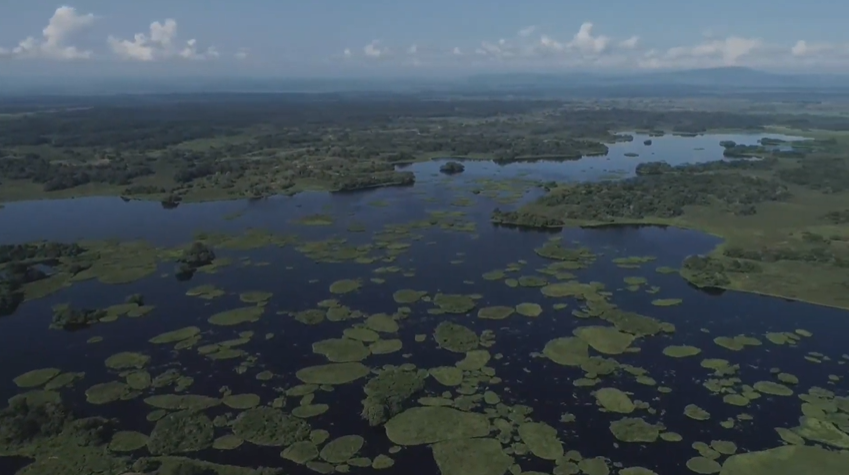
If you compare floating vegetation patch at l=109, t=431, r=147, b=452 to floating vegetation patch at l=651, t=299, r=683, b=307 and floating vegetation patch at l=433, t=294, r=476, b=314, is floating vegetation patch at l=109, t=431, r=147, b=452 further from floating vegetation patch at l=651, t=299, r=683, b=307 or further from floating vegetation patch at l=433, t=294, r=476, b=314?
floating vegetation patch at l=651, t=299, r=683, b=307

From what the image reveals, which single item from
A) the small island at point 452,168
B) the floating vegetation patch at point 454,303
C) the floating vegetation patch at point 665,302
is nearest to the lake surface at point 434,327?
the floating vegetation patch at point 665,302

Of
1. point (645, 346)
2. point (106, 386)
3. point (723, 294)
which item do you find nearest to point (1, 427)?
point (106, 386)

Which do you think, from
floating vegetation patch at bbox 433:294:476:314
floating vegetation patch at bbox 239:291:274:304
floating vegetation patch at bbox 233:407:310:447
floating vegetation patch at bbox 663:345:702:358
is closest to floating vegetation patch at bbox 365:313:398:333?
floating vegetation patch at bbox 433:294:476:314

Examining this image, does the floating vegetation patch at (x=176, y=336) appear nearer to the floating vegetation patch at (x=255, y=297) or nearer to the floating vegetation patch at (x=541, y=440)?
the floating vegetation patch at (x=255, y=297)

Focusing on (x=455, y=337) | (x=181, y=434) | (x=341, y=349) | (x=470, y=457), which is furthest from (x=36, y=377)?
(x=470, y=457)

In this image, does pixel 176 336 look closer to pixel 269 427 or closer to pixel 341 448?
pixel 269 427
